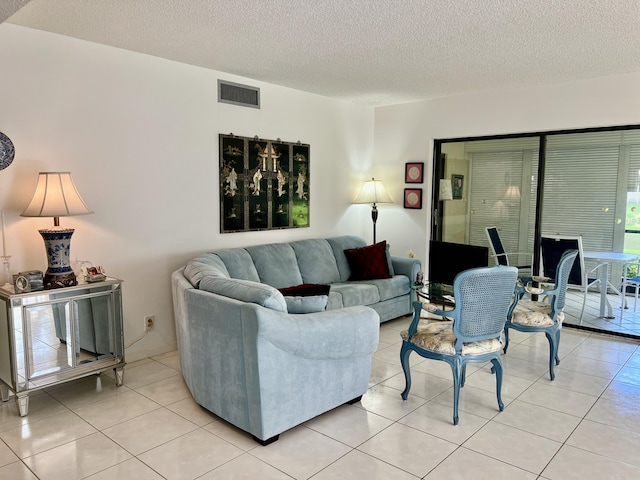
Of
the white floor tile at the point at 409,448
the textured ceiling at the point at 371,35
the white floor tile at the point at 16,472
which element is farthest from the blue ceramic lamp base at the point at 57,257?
the white floor tile at the point at 409,448

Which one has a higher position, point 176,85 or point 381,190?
point 176,85

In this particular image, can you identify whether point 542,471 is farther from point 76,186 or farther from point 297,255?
point 76,186

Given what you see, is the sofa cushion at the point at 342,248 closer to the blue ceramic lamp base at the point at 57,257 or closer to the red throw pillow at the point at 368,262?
the red throw pillow at the point at 368,262

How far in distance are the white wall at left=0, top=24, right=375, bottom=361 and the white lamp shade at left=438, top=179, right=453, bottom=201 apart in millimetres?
2202

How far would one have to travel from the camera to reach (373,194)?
5.81m

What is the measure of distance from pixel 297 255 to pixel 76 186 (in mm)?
2165

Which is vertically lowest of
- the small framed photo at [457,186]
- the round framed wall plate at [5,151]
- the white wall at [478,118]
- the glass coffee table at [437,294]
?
the glass coffee table at [437,294]

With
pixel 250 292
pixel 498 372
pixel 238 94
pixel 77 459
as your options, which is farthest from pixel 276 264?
pixel 77 459

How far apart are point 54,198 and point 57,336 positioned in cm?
91

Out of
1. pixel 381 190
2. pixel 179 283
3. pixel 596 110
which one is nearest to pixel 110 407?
pixel 179 283

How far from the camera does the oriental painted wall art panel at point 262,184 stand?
14.7 feet

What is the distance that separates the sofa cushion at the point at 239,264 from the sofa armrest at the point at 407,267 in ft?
5.77

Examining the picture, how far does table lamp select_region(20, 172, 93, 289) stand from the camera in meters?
3.03

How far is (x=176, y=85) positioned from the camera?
13.2ft
